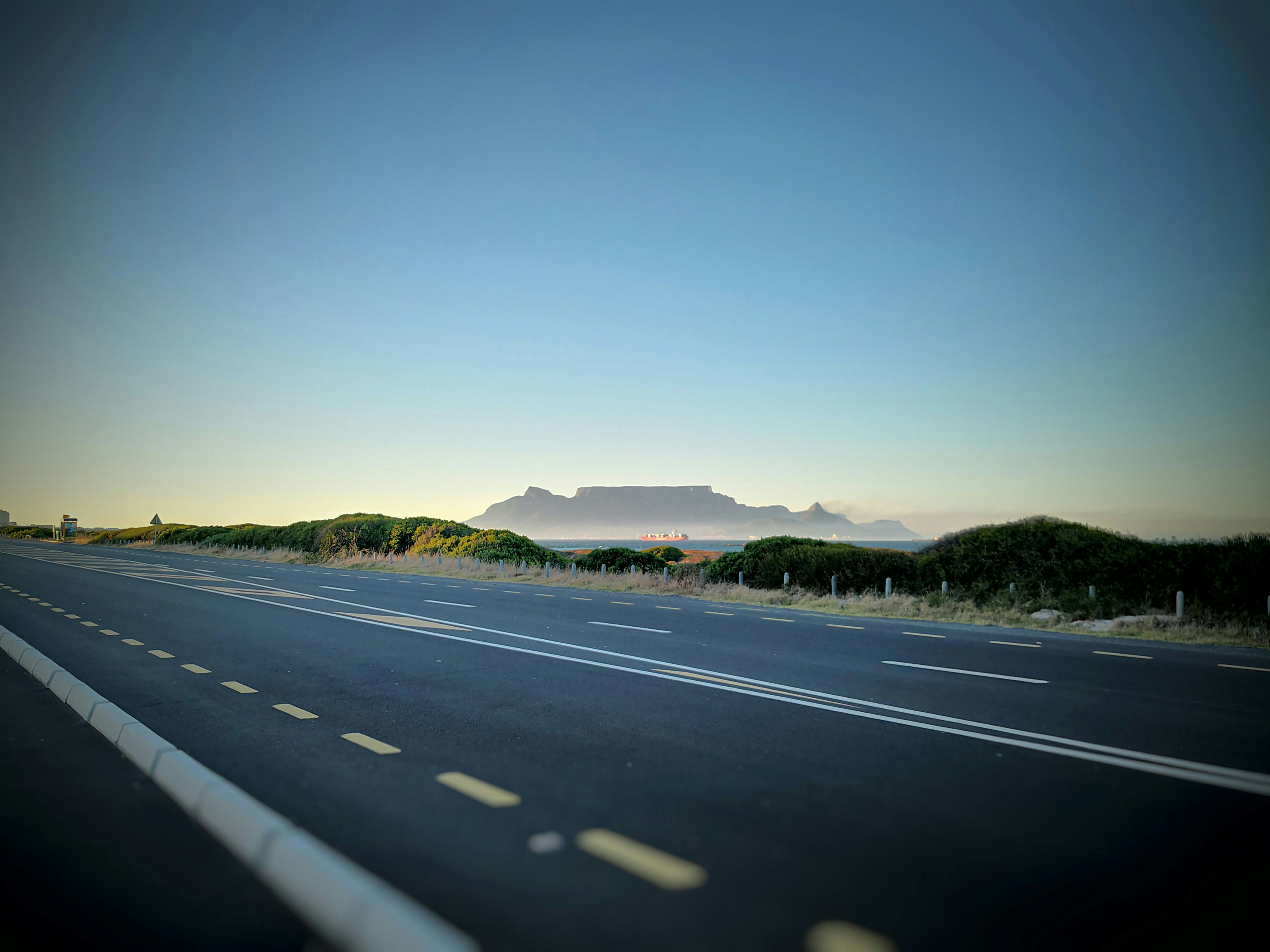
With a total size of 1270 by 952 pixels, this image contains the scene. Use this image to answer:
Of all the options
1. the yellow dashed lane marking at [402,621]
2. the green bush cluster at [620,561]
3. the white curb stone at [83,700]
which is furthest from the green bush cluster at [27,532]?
the white curb stone at [83,700]

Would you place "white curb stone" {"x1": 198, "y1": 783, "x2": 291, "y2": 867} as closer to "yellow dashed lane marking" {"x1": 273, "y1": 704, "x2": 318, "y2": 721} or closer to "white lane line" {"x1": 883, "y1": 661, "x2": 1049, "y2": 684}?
"yellow dashed lane marking" {"x1": 273, "y1": 704, "x2": 318, "y2": 721}

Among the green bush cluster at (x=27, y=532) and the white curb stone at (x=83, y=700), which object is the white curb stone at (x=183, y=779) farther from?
the green bush cluster at (x=27, y=532)

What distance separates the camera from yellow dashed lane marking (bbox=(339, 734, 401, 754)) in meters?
5.38

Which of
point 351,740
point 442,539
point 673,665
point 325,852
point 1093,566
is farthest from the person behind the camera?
point 442,539

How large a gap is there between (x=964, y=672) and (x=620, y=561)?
22.7 meters

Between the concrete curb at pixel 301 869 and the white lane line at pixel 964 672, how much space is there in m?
7.66

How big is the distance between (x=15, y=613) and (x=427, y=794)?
45.8 ft

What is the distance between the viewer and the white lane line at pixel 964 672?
28.3ft

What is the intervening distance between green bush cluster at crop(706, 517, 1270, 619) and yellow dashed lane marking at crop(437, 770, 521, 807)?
15445 millimetres

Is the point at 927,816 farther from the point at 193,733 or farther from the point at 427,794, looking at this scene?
the point at 193,733

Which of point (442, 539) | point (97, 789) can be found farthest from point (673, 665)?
point (442, 539)

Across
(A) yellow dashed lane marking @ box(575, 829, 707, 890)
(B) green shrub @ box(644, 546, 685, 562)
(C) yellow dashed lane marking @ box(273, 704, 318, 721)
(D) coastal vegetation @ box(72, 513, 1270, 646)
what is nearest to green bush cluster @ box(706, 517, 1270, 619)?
(D) coastal vegetation @ box(72, 513, 1270, 646)

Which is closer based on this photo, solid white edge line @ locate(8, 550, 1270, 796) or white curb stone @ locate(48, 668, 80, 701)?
solid white edge line @ locate(8, 550, 1270, 796)

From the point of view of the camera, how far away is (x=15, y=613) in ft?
45.7
